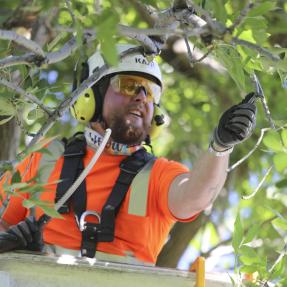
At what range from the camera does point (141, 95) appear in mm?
4480

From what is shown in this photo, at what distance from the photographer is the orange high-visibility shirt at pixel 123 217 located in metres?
4.11

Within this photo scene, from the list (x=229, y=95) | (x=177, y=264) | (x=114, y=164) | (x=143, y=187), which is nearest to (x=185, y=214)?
(x=143, y=187)

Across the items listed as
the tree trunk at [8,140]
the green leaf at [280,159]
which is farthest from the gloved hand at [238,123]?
the tree trunk at [8,140]

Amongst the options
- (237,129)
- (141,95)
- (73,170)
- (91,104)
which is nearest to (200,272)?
(237,129)

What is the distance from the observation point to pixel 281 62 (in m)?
2.49

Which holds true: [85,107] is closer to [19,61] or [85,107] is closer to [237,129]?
[237,129]

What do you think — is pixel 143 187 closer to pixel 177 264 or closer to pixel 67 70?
pixel 177 264

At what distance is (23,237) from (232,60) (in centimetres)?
135

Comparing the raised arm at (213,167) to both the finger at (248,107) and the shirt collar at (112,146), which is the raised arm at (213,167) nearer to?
the finger at (248,107)

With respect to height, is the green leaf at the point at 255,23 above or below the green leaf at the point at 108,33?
below

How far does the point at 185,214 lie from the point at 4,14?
1.63 metres

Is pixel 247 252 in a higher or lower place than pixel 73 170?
higher

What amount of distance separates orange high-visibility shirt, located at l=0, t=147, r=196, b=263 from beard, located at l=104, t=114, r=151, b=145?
18 cm

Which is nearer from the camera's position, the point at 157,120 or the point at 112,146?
the point at 112,146
